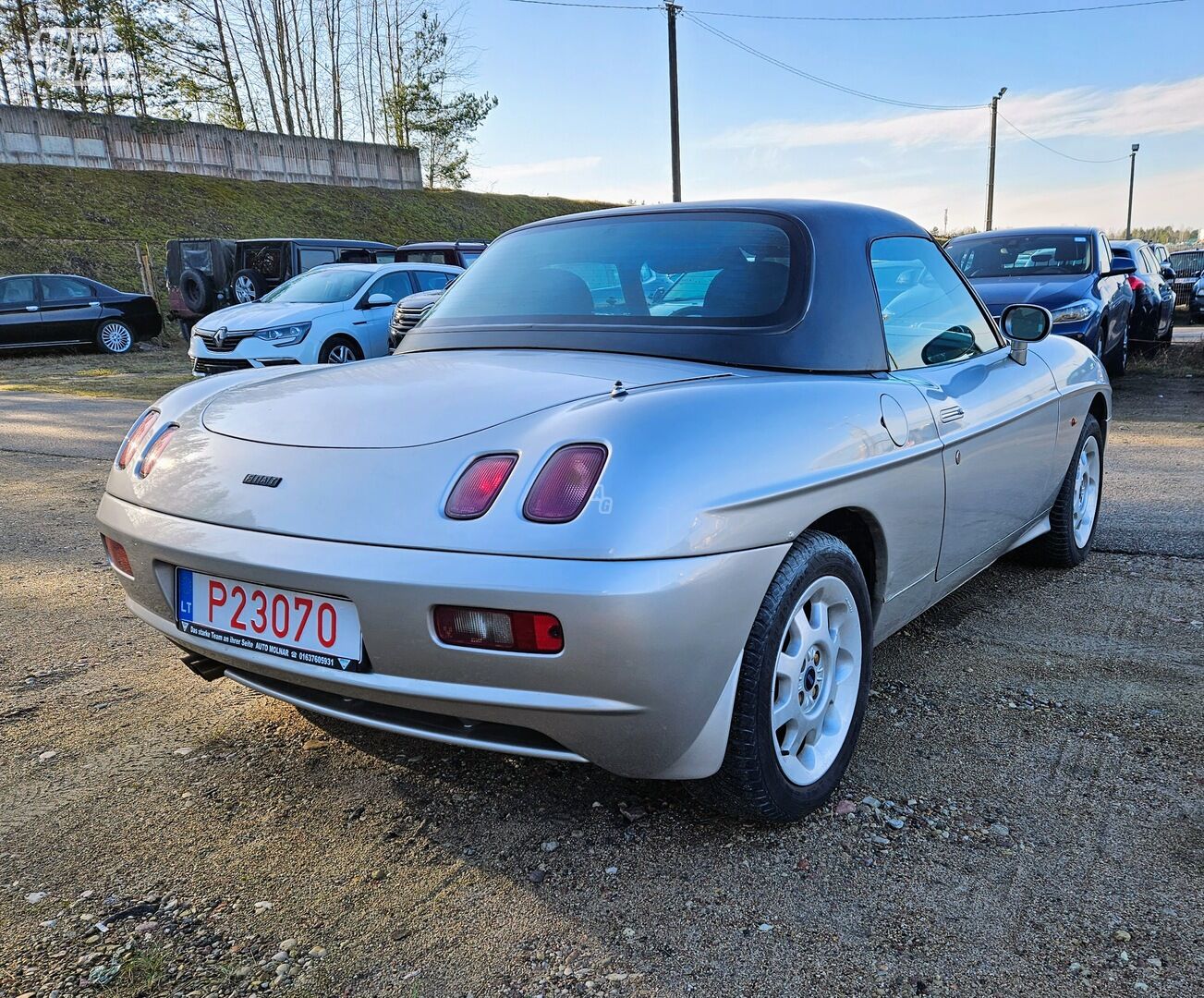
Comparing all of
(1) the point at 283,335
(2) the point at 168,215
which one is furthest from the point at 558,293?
(2) the point at 168,215

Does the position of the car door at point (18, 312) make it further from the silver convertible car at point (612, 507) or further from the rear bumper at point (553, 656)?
the rear bumper at point (553, 656)

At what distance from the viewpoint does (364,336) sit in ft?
36.0

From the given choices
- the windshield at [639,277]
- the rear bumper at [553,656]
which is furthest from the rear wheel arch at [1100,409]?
the rear bumper at [553,656]

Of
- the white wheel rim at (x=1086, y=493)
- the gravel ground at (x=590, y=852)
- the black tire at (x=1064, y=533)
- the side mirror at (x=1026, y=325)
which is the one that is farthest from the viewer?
the white wheel rim at (x=1086, y=493)

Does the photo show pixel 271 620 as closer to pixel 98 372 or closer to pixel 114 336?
pixel 98 372

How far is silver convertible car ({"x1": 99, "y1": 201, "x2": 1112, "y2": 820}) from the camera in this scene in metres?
1.84

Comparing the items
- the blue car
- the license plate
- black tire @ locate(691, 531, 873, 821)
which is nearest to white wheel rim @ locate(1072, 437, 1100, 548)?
black tire @ locate(691, 531, 873, 821)

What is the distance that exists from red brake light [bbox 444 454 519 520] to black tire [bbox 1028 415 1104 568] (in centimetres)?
287

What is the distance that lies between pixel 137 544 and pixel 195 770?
633mm

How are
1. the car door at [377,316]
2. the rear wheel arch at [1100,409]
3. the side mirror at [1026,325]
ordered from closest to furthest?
the side mirror at [1026,325] → the rear wheel arch at [1100,409] → the car door at [377,316]

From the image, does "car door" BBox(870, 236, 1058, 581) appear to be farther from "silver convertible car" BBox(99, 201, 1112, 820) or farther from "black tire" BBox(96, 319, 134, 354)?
"black tire" BBox(96, 319, 134, 354)

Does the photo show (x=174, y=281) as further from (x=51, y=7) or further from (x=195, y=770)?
(x=51, y=7)

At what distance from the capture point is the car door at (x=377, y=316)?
1094 cm

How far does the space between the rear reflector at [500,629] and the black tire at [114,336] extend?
54.6 ft
